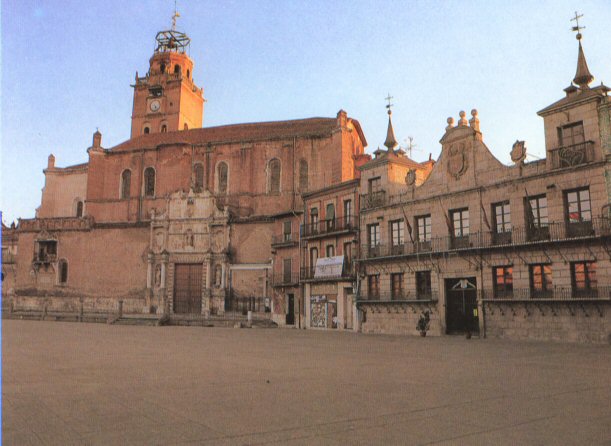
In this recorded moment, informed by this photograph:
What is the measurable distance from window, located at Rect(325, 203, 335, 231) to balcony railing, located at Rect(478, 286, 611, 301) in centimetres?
1314

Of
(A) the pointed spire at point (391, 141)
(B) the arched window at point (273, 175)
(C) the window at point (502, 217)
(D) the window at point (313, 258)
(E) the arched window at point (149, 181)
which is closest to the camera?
(C) the window at point (502, 217)

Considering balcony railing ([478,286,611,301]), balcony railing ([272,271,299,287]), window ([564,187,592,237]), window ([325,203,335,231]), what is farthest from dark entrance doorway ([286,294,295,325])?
window ([564,187,592,237])

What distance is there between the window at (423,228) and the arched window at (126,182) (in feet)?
120

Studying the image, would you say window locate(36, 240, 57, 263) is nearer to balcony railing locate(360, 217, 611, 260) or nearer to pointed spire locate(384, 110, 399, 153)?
balcony railing locate(360, 217, 611, 260)

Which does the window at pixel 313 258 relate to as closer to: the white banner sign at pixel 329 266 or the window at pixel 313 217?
the white banner sign at pixel 329 266

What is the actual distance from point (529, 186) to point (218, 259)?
102 feet

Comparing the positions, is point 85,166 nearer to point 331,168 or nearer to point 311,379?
point 331,168

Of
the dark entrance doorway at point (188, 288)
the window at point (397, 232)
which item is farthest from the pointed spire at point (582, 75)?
the dark entrance doorway at point (188, 288)

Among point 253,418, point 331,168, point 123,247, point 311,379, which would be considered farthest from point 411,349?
point 123,247

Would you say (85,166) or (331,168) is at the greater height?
(85,166)

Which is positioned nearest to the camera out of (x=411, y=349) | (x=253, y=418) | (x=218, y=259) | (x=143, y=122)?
(x=253, y=418)

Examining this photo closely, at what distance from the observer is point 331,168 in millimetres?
51219

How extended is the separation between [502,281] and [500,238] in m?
2.08

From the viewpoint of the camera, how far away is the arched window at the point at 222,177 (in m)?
55.8
